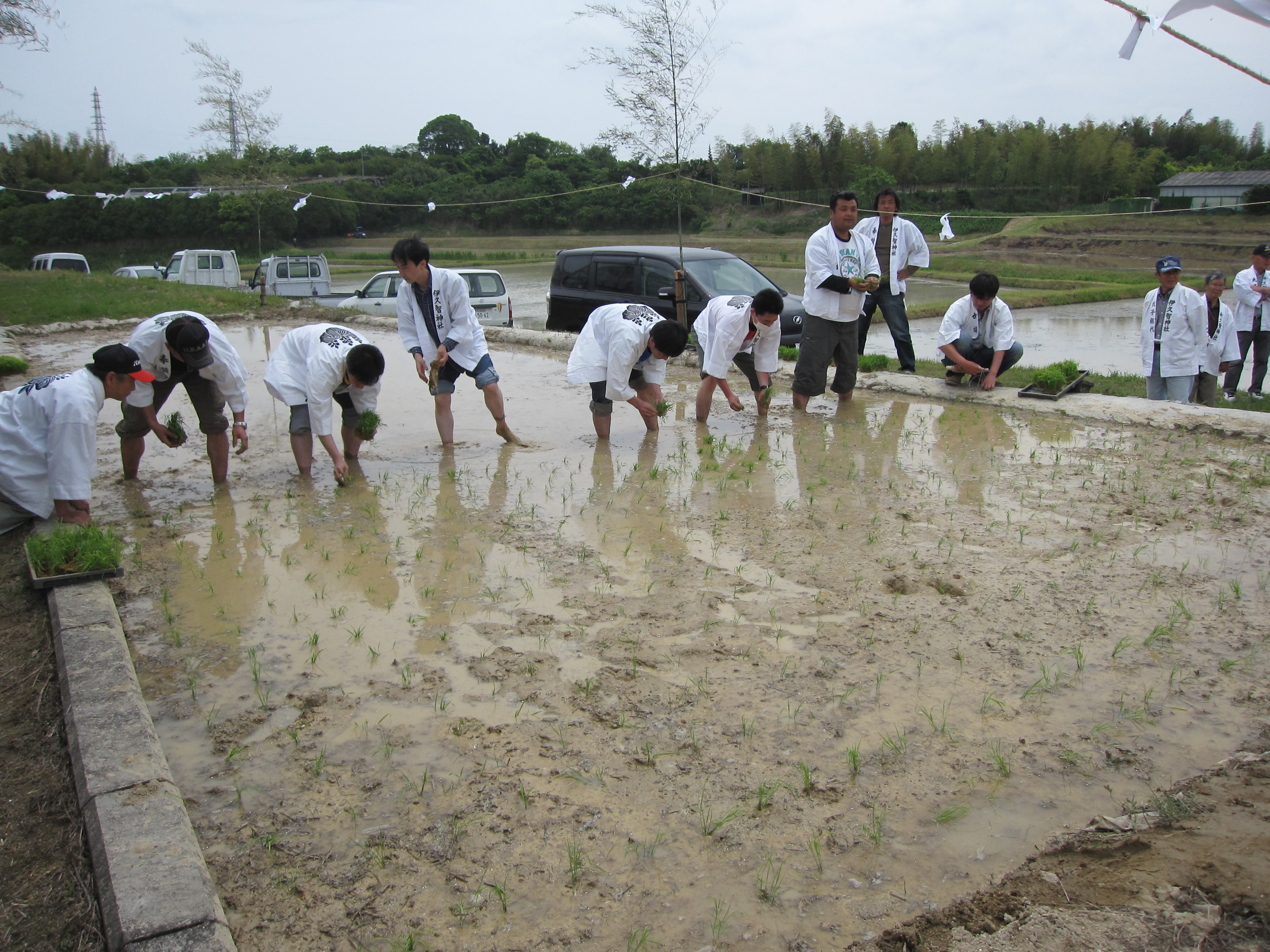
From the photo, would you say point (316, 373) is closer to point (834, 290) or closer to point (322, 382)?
point (322, 382)

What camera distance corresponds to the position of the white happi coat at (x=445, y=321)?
6.88m

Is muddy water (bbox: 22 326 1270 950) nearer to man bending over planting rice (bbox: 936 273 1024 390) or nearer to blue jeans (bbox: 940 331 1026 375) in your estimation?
man bending over planting rice (bbox: 936 273 1024 390)

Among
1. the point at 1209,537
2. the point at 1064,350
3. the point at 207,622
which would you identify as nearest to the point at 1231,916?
the point at 1209,537

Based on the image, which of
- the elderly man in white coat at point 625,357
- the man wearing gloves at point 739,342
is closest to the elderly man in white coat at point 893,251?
the man wearing gloves at point 739,342

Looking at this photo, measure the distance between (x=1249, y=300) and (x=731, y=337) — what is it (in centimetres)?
555

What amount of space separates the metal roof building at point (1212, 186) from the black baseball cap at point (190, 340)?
34.9m

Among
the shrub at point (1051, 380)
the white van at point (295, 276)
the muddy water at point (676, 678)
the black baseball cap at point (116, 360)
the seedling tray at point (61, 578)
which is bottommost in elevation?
the muddy water at point (676, 678)

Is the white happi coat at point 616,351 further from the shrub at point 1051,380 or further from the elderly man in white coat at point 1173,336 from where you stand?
the elderly man in white coat at point 1173,336

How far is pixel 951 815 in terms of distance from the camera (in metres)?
2.73

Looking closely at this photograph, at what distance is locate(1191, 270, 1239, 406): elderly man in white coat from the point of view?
788 centimetres

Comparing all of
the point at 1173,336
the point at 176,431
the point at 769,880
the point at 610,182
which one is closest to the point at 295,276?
the point at 176,431

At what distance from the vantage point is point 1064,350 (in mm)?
12742

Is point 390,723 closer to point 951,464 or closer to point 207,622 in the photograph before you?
point 207,622

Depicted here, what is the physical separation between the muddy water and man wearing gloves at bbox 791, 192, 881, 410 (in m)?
1.75
